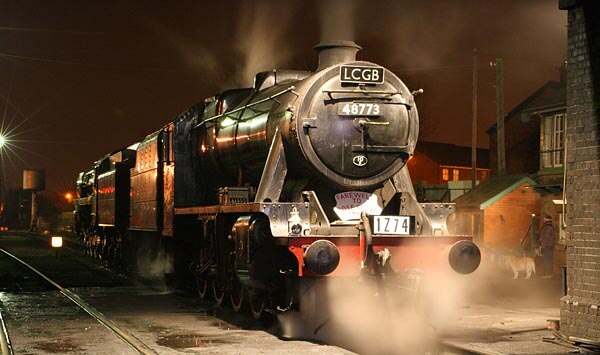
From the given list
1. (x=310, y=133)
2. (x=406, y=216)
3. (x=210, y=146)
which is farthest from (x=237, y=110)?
(x=406, y=216)

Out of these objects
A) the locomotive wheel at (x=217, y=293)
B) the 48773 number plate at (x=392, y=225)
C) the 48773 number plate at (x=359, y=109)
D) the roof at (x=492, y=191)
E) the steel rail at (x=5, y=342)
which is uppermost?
the 48773 number plate at (x=359, y=109)

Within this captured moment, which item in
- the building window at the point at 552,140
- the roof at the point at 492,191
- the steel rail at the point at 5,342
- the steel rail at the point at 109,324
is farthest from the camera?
the roof at the point at 492,191

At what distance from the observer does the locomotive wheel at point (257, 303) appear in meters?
11.2

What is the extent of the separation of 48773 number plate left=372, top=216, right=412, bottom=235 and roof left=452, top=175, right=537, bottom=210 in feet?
55.5

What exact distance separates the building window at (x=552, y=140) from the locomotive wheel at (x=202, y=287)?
14.4 m

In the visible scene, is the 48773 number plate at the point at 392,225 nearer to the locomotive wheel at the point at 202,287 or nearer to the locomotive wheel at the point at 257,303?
the locomotive wheel at the point at 257,303

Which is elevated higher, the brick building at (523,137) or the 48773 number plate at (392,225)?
the brick building at (523,137)

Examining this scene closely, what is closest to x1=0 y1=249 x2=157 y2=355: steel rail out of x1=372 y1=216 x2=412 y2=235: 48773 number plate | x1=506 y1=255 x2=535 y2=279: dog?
x1=372 y1=216 x2=412 y2=235: 48773 number plate

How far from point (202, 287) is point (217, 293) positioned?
1124 mm

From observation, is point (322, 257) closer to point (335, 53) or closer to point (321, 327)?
point (321, 327)

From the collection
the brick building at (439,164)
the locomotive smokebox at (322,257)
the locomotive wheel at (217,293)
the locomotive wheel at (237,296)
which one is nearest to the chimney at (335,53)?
the locomotive smokebox at (322,257)

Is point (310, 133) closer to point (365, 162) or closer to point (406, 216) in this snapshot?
point (365, 162)

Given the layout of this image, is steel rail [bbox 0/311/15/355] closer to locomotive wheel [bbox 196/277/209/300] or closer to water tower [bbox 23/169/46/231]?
locomotive wheel [bbox 196/277/209/300]

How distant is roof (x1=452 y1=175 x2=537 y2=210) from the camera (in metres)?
26.7
